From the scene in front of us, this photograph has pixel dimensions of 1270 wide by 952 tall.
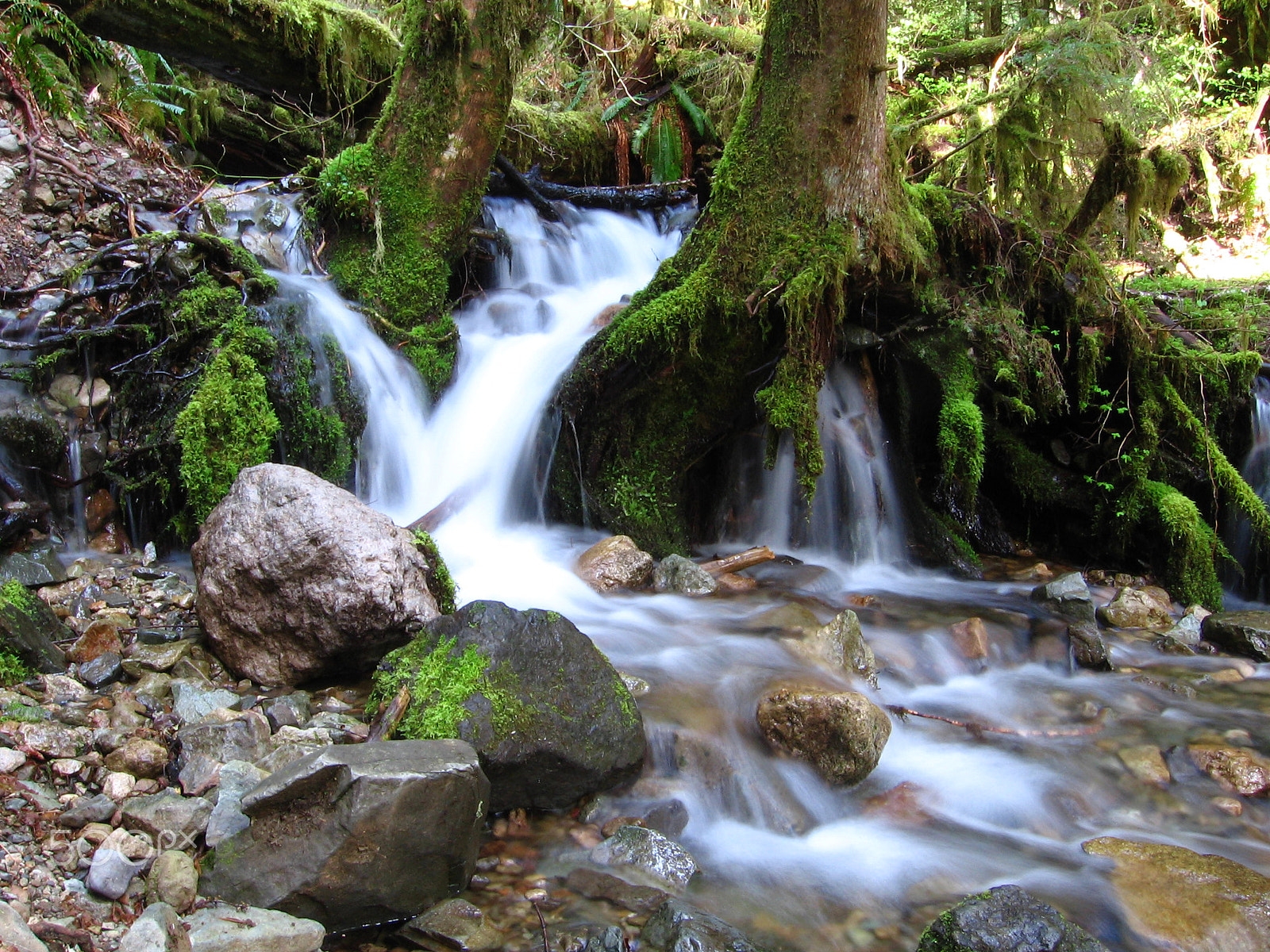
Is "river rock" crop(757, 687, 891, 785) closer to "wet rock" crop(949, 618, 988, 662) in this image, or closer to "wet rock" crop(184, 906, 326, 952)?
"wet rock" crop(949, 618, 988, 662)

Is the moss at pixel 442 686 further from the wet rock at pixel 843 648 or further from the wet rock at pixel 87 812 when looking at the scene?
the wet rock at pixel 843 648

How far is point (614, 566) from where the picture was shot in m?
5.06

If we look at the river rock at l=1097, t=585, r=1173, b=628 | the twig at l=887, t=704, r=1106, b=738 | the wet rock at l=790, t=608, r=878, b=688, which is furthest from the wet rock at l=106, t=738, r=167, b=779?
the river rock at l=1097, t=585, r=1173, b=628

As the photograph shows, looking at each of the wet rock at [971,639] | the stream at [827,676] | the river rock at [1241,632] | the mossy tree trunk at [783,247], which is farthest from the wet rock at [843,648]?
the river rock at [1241,632]

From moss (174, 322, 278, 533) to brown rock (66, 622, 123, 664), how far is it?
910mm

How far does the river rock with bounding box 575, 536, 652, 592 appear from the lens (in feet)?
16.4

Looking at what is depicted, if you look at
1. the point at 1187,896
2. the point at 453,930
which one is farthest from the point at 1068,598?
the point at 453,930

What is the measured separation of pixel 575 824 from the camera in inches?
115

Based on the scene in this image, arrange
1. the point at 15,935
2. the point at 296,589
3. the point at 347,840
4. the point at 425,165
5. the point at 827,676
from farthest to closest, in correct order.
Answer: the point at 425,165, the point at 827,676, the point at 296,589, the point at 347,840, the point at 15,935

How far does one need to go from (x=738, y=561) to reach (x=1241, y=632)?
3127mm

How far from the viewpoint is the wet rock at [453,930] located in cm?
230

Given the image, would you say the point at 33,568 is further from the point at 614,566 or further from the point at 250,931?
the point at 614,566

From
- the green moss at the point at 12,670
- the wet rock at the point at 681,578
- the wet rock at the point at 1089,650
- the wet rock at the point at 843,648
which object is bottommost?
the wet rock at the point at 1089,650

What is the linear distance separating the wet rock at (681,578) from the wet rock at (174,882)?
3.23m
